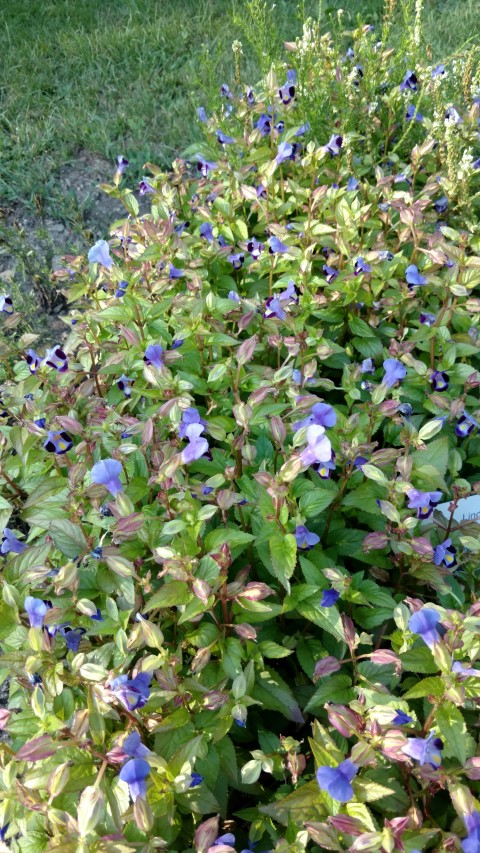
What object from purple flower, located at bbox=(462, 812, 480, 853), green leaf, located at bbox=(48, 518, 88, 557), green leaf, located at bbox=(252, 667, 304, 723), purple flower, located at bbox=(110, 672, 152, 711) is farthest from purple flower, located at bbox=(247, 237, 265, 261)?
purple flower, located at bbox=(462, 812, 480, 853)

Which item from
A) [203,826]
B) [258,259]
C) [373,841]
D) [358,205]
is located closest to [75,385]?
[258,259]

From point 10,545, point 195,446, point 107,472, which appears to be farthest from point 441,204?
point 10,545

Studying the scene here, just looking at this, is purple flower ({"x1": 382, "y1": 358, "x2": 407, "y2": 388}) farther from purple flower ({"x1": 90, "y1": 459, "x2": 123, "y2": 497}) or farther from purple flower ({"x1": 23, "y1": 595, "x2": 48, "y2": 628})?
purple flower ({"x1": 23, "y1": 595, "x2": 48, "y2": 628})

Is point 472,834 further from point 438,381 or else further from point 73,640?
point 438,381

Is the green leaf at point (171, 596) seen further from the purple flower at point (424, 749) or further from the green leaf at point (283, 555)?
the purple flower at point (424, 749)

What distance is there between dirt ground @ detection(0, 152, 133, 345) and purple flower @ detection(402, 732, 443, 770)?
2.53 meters

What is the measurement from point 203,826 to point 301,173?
239cm

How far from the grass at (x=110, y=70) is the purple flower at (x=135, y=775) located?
3.51 m

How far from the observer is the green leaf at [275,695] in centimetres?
155

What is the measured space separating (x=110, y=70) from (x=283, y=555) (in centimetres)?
444

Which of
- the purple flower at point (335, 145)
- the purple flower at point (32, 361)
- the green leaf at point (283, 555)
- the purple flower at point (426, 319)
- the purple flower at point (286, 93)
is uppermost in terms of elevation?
the purple flower at point (286, 93)

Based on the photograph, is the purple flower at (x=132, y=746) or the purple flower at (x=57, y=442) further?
the purple flower at (x=57, y=442)

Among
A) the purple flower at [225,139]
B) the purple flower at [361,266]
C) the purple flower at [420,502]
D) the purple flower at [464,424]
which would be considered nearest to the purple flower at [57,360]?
the purple flower at [361,266]

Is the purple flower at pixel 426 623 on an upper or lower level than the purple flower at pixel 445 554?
upper
